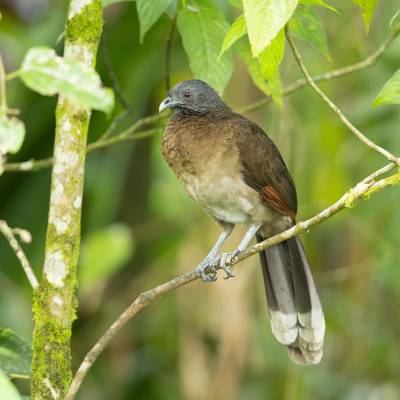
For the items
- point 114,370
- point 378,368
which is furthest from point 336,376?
point 114,370

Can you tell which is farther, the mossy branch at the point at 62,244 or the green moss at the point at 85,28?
the green moss at the point at 85,28

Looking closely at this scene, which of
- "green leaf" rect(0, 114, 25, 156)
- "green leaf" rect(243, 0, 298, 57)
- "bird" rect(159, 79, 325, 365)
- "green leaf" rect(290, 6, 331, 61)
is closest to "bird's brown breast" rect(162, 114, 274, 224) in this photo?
"bird" rect(159, 79, 325, 365)

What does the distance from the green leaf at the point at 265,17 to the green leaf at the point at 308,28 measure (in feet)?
3.28

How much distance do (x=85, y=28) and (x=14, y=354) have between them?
49.1 inches

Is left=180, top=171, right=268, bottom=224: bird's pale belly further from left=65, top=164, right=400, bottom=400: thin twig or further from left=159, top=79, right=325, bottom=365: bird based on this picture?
left=65, top=164, right=400, bottom=400: thin twig

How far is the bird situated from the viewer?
A: 409cm

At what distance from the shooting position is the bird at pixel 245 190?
4094mm

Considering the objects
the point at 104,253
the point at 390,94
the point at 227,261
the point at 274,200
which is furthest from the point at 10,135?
the point at 104,253

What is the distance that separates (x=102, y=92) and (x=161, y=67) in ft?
16.4

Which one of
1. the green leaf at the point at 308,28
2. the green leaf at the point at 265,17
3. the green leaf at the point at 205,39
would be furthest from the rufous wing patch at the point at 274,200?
the green leaf at the point at 265,17

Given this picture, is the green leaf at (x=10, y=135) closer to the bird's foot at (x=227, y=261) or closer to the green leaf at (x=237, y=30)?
the green leaf at (x=237, y=30)

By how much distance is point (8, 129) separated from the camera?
1768 millimetres

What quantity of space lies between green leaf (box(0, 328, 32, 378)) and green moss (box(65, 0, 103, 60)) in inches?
44.6

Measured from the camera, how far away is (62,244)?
289 cm
